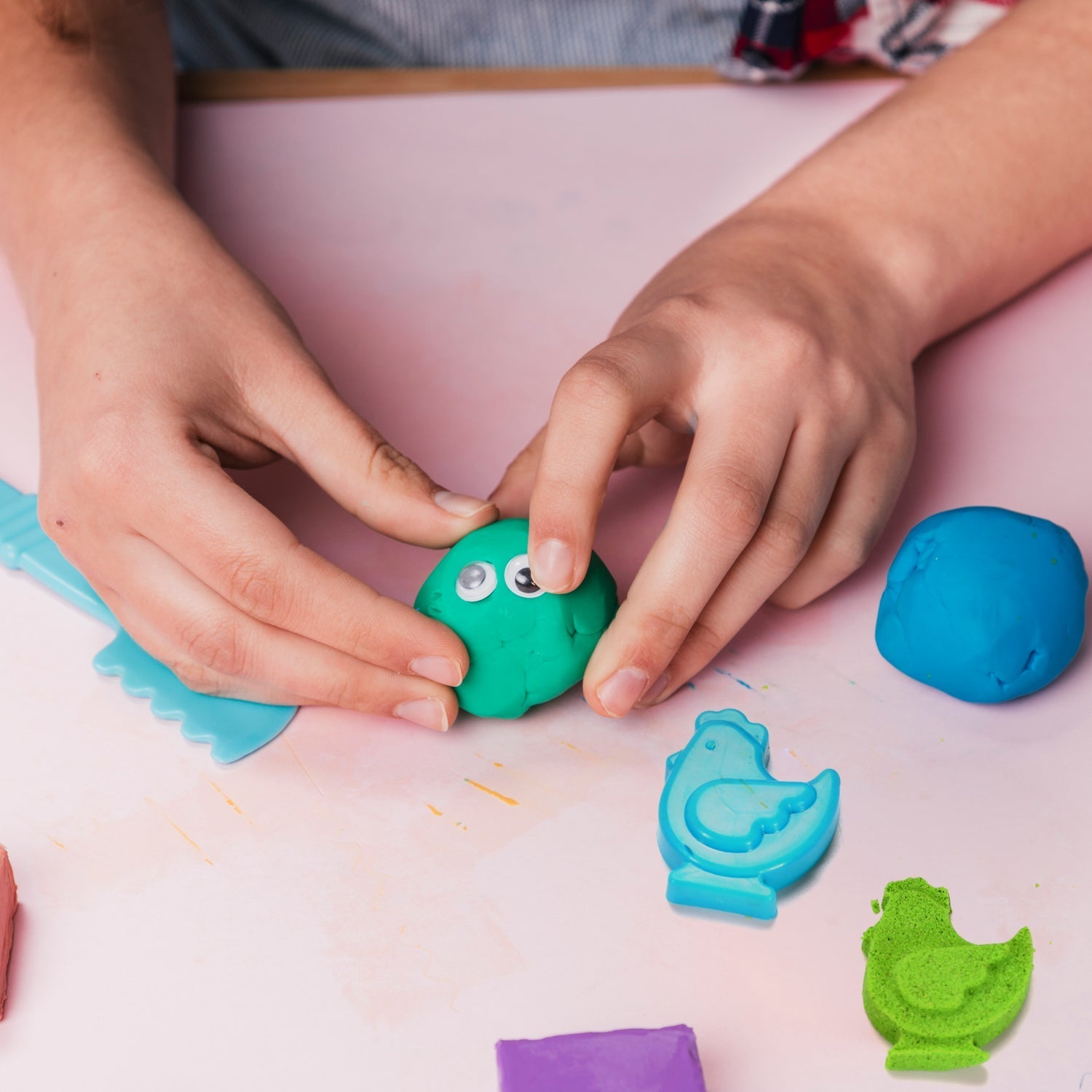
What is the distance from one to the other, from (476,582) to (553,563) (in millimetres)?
62

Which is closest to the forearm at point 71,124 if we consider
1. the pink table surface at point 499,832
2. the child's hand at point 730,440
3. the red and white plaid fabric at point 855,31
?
the pink table surface at point 499,832

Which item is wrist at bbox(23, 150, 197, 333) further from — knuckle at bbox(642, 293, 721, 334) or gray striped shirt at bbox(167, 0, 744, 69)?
gray striped shirt at bbox(167, 0, 744, 69)

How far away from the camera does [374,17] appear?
1343 millimetres

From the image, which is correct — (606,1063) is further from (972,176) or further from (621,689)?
(972,176)

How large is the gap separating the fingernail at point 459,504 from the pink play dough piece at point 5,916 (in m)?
0.34

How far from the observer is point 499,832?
71cm

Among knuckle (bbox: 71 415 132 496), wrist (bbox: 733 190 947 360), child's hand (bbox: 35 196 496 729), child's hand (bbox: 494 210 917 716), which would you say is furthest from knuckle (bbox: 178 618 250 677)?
wrist (bbox: 733 190 947 360)

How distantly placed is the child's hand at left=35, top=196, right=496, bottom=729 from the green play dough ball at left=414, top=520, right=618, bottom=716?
17mm

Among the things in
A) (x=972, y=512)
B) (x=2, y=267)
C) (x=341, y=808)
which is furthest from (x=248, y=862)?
(x=2, y=267)

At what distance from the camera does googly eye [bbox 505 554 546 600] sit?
0.74 meters

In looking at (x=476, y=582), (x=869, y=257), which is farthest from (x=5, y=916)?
(x=869, y=257)

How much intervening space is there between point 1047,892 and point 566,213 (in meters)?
0.82

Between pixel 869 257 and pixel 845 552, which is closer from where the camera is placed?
pixel 845 552

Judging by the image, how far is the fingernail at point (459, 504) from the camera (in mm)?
774
